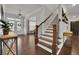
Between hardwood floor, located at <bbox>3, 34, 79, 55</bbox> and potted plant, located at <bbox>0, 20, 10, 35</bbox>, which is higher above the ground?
potted plant, located at <bbox>0, 20, 10, 35</bbox>

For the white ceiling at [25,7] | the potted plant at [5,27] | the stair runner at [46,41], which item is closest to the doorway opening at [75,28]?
the stair runner at [46,41]

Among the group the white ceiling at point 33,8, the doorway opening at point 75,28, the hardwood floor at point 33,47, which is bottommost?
the hardwood floor at point 33,47

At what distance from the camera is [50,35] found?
203 cm

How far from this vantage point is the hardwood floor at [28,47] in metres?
2.00

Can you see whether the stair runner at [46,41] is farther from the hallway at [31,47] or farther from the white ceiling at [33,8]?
the white ceiling at [33,8]

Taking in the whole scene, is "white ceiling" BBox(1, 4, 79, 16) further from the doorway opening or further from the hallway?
the hallway

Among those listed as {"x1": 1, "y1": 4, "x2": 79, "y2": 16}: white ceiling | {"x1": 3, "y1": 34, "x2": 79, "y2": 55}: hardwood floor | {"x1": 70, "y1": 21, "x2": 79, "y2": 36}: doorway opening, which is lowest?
{"x1": 3, "y1": 34, "x2": 79, "y2": 55}: hardwood floor

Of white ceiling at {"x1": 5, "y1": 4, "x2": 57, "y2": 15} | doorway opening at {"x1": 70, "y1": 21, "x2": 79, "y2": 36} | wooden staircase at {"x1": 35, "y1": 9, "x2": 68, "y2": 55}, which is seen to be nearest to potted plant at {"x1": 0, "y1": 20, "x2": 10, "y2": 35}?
white ceiling at {"x1": 5, "y1": 4, "x2": 57, "y2": 15}

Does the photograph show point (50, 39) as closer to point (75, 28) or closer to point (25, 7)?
point (75, 28)

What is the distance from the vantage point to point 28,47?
2.01 m

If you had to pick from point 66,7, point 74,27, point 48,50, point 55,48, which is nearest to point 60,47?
point 55,48

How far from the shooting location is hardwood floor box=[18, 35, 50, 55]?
2.00 m

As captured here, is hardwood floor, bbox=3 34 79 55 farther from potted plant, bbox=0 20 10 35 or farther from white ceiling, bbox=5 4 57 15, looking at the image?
white ceiling, bbox=5 4 57 15

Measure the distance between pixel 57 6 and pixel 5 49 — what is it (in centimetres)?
115
